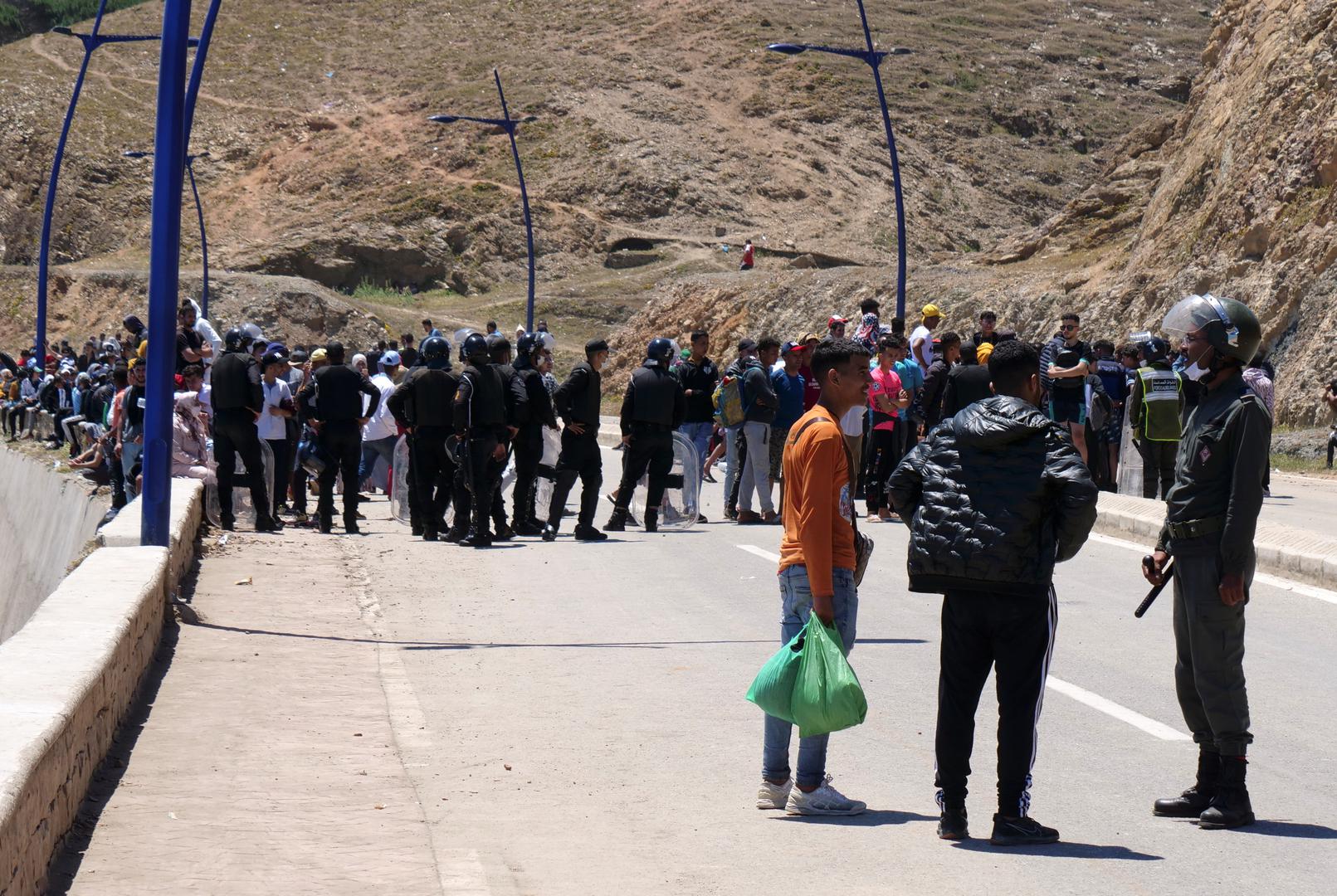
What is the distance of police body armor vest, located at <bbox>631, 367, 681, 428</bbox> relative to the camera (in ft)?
52.4

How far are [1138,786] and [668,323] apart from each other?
4920 centimetres

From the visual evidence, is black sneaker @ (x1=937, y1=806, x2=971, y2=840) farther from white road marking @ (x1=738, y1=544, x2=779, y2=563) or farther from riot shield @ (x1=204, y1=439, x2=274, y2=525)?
riot shield @ (x1=204, y1=439, x2=274, y2=525)

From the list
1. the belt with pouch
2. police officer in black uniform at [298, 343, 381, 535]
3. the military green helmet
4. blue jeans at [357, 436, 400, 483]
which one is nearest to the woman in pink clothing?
police officer in black uniform at [298, 343, 381, 535]

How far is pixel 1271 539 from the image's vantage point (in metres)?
14.3

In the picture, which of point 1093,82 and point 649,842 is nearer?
point 649,842

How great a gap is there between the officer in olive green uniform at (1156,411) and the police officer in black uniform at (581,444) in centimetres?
614

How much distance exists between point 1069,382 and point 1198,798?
42.8 ft

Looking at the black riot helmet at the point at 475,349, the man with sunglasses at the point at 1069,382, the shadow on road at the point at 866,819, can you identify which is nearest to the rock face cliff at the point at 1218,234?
the man with sunglasses at the point at 1069,382

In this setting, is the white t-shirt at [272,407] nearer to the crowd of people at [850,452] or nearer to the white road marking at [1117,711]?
the crowd of people at [850,452]

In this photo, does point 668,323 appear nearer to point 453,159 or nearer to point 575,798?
point 453,159

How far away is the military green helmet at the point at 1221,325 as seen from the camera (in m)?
6.31

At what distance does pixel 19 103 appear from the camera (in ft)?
312

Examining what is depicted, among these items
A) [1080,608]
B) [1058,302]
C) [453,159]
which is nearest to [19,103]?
[453,159]

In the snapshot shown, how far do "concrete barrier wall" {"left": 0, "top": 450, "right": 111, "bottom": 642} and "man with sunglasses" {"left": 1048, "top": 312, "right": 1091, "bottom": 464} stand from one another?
1047 cm
